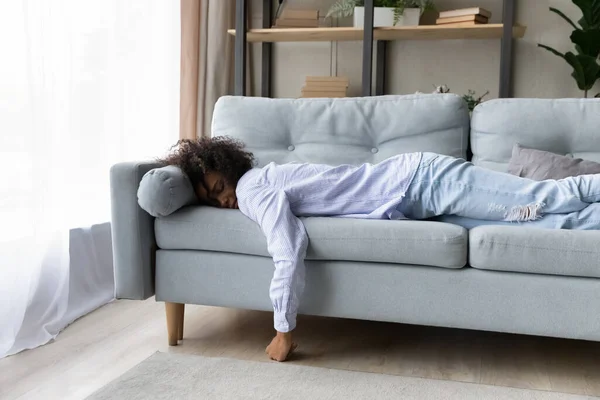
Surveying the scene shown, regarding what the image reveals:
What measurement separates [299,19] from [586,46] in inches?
55.2

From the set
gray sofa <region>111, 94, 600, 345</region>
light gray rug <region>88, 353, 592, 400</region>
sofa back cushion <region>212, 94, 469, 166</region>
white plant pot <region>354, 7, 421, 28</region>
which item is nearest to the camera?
light gray rug <region>88, 353, 592, 400</region>

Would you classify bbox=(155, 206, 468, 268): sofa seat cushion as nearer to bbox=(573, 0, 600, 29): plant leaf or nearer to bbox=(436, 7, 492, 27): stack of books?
bbox=(436, 7, 492, 27): stack of books

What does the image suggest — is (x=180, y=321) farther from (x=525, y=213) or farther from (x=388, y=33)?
(x=388, y=33)

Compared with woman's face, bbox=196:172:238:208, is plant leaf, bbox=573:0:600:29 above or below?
above

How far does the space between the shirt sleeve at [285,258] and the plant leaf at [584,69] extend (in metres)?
1.97

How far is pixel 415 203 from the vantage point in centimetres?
208

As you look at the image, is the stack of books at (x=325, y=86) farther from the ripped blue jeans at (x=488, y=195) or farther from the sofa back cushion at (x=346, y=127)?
the ripped blue jeans at (x=488, y=195)

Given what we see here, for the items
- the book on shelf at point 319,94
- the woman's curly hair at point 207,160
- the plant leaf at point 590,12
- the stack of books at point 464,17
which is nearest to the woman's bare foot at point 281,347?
the woman's curly hair at point 207,160

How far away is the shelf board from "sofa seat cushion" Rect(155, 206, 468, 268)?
162cm

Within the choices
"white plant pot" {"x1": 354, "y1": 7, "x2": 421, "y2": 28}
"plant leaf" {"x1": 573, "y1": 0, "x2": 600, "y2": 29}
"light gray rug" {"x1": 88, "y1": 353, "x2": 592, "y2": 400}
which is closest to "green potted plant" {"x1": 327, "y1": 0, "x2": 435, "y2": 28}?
"white plant pot" {"x1": 354, "y1": 7, "x2": 421, "y2": 28}

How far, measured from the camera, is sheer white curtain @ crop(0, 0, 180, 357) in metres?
2.17

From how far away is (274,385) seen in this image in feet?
5.80

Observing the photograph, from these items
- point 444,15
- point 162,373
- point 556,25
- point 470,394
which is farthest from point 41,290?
point 556,25

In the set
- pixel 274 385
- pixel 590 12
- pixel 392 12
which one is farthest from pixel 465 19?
pixel 274 385
